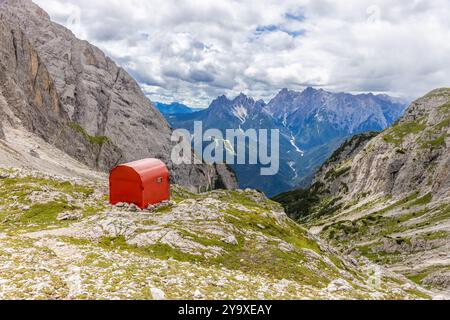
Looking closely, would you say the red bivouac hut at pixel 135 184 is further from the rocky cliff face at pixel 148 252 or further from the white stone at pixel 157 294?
the white stone at pixel 157 294

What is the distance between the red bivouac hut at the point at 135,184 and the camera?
159 ft

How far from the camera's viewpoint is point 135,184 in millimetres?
48500

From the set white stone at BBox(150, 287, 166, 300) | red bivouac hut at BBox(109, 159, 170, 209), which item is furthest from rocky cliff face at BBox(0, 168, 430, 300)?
red bivouac hut at BBox(109, 159, 170, 209)

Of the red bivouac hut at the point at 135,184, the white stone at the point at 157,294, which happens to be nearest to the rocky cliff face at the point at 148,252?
the white stone at the point at 157,294

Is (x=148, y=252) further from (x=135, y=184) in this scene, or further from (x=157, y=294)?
(x=135, y=184)

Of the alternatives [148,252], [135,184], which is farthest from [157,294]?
[135,184]

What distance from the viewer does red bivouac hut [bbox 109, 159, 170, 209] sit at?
159ft

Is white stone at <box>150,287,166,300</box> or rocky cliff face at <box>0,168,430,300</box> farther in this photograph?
rocky cliff face at <box>0,168,430,300</box>

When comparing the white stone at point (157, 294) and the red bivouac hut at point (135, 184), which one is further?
the red bivouac hut at point (135, 184)

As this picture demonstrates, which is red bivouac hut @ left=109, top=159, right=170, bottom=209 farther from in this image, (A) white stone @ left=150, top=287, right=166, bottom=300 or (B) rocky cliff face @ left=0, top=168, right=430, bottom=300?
(A) white stone @ left=150, top=287, right=166, bottom=300

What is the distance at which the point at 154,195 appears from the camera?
51.1 m

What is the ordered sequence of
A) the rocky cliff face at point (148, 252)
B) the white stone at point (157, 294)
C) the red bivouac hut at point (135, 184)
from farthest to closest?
the red bivouac hut at point (135, 184)
the rocky cliff face at point (148, 252)
the white stone at point (157, 294)

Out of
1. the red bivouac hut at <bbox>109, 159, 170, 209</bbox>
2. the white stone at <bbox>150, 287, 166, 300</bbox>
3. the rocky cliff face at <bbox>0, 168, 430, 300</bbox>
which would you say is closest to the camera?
the white stone at <bbox>150, 287, 166, 300</bbox>
